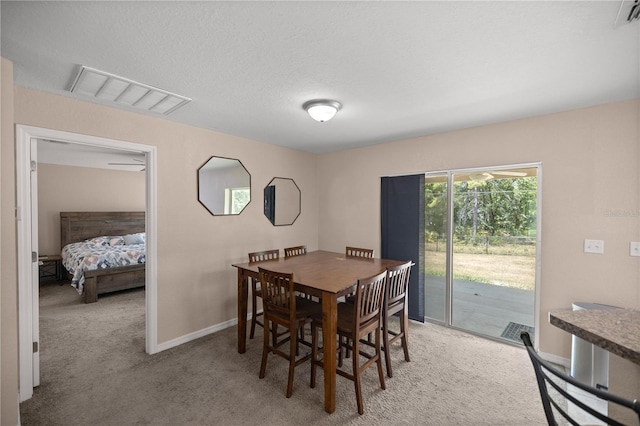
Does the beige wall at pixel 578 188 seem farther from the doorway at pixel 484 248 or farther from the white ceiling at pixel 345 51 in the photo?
the white ceiling at pixel 345 51

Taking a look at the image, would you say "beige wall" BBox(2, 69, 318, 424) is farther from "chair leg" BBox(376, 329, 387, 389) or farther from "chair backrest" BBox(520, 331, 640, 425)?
"chair backrest" BBox(520, 331, 640, 425)

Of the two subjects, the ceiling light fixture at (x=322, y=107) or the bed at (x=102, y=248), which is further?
the bed at (x=102, y=248)

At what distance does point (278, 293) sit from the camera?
2.24m

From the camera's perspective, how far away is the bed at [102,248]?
4.22 meters

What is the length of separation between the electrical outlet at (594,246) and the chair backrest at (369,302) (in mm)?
1908

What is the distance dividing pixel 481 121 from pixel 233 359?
138 inches

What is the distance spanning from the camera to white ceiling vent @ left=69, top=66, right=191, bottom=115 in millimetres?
1948

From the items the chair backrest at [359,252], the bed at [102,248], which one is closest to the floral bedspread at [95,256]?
the bed at [102,248]

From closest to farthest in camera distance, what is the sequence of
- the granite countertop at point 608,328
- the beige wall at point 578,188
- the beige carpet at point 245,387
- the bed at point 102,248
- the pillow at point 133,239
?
the granite countertop at point 608,328, the beige carpet at point 245,387, the beige wall at point 578,188, the bed at point 102,248, the pillow at point 133,239

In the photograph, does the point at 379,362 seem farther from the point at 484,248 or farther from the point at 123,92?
the point at 123,92

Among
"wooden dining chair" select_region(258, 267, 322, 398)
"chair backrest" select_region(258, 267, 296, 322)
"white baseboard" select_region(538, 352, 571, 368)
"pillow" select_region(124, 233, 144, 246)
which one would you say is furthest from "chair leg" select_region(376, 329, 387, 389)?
"pillow" select_region(124, 233, 144, 246)

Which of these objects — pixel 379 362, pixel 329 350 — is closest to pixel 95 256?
pixel 329 350

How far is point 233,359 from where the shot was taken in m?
2.68

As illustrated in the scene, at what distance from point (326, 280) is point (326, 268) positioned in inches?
17.7
